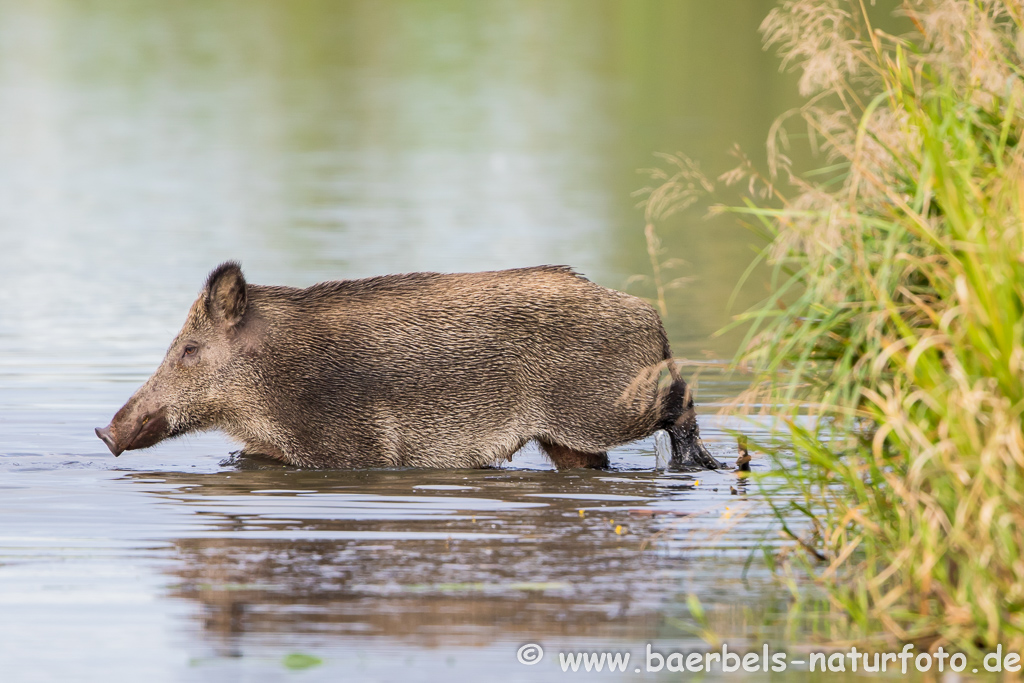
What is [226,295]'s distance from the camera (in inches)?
396

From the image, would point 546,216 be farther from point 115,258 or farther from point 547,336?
point 547,336

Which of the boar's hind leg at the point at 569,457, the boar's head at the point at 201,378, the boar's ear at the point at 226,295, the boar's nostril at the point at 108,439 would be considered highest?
the boar's ear at the point at 226,295

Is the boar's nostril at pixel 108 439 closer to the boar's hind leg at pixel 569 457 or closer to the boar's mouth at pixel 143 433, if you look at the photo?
the boar's mouth at pixel 143 433

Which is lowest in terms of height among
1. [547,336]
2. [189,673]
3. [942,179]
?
[189,673]

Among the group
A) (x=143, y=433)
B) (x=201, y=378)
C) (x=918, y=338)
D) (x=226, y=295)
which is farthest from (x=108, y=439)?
(x=918, y=338)

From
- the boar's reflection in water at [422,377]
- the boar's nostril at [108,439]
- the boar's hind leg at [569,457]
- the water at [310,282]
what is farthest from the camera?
the boar's hind leg at [569,457]

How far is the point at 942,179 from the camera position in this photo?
6340 mm

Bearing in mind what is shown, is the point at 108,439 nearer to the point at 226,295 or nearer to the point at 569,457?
the point at 226,295

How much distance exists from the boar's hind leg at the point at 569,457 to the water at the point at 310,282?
227 mm

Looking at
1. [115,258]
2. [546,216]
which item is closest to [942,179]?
[115,258]

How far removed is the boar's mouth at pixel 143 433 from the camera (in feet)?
32.8

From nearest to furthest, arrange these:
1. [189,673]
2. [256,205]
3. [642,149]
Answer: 1. [189,673]
2. [256,205]
3. [642,149]

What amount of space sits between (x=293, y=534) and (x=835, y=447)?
2.67 meters

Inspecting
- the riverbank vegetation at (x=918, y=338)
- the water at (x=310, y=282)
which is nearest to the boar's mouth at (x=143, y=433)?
the water at (x=310, y=282)
